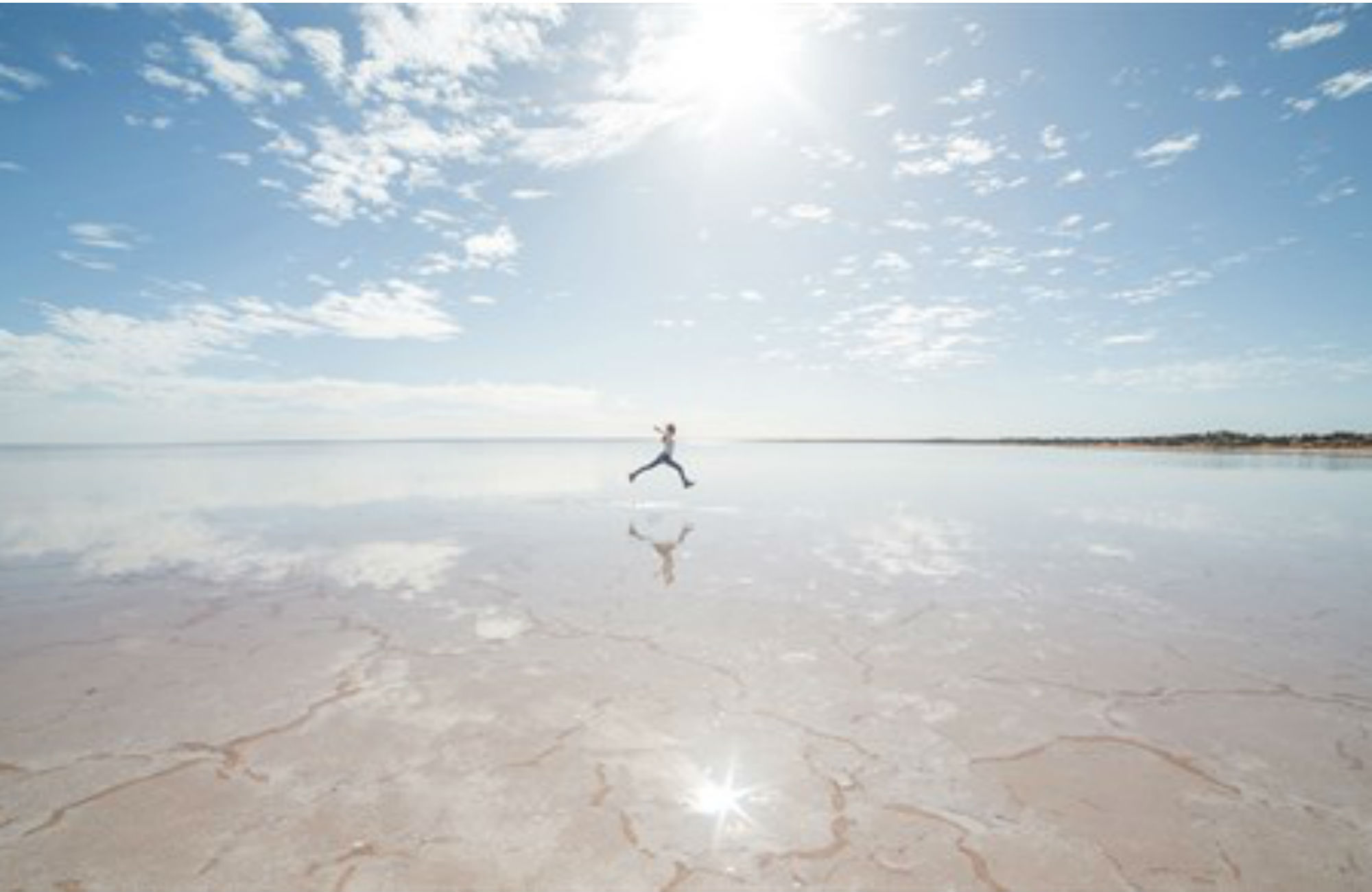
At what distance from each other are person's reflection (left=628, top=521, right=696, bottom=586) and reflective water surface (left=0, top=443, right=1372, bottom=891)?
0.10m

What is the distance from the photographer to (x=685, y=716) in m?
4.61

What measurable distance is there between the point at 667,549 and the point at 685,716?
622 cm

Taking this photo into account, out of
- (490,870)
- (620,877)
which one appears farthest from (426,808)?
(620,877)

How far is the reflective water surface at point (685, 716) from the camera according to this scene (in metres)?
3.14

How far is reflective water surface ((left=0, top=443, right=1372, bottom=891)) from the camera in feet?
10.3

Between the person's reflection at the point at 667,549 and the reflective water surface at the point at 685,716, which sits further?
the person's reflection at the point at 667,549

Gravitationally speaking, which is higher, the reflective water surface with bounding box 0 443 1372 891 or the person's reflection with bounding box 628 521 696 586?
the person's reflection with bounding box 628 521 696 586

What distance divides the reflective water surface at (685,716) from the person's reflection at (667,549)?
0.32ft

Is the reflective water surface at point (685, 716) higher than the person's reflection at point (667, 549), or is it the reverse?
the person's reflection at point (667, 549)

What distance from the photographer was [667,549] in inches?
426

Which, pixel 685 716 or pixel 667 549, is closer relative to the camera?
pixel 685 716

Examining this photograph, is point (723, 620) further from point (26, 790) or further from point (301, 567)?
point (301, 567)

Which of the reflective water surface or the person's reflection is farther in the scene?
the person's reflection

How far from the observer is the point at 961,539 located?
11.7m
